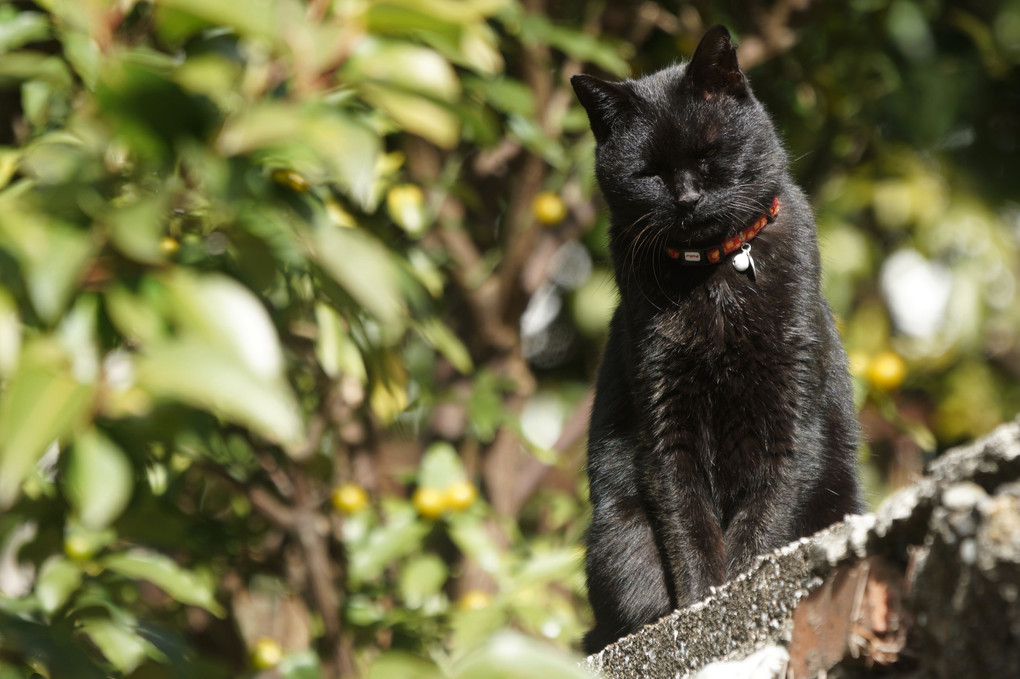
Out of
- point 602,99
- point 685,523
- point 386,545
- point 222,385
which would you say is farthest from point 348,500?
point 222,385

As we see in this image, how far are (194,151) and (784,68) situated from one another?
7.89 feet

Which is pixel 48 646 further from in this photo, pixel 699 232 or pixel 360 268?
pixel 699 232

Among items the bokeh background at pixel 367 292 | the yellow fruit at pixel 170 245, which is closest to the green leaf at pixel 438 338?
the bokeh background at pixel 367 292

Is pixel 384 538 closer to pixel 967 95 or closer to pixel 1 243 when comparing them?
pixel 1 243

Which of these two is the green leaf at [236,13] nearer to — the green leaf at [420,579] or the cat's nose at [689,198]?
the cat's nose at [689,198]

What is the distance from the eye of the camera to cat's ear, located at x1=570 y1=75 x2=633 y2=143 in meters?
1.86

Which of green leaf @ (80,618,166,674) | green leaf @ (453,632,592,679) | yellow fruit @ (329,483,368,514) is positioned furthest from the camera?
yellow fruit @ (329,483,368,514)

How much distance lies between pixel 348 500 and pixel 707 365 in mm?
1063

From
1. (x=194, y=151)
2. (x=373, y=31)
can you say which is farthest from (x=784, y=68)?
(x=194, y=151)

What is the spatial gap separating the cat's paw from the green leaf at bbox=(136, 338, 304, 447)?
1.79 ft

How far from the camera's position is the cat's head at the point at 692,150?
68.5 inches

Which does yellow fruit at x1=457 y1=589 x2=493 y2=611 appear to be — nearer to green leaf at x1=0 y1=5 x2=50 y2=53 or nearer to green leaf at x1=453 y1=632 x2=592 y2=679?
green leaf at x1=0 y1=5 x2=50 y2=53

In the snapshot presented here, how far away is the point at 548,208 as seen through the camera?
8.43ft

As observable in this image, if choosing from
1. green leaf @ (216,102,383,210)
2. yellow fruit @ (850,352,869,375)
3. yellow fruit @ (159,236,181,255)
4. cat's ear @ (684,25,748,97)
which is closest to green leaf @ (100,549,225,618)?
yellow fruit @ (159,236,181,255)
